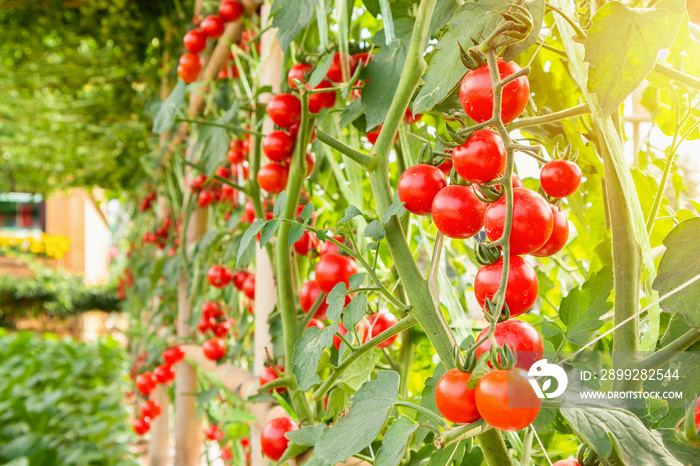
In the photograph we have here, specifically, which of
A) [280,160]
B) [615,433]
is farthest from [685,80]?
[280,160]

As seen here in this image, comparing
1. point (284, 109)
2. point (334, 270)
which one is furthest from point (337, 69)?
point (334, 270)

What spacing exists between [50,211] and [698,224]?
1219 centimetres

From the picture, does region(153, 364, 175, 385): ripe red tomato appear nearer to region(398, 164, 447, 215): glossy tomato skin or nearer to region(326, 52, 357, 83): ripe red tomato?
region(326, 52, 357, 83): ripe red tomato

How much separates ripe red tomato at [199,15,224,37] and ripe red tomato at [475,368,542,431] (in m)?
1.00

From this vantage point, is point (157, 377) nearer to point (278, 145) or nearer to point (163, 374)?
point (163, 374)

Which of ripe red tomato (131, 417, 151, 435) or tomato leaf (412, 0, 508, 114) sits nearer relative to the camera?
tomato leaf (412, 0, 508, 114)

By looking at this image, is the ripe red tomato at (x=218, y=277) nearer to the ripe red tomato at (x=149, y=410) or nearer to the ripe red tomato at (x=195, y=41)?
the ripe red tomato at (x=195, y=41)

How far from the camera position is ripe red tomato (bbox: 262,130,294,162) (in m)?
0.58

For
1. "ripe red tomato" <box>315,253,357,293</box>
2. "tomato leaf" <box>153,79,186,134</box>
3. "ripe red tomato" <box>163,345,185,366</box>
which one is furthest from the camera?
"ripe red tomato" <box>163,345,185,366</box>

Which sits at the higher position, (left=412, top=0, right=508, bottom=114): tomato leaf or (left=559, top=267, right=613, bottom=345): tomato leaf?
(left=412, top=0, right=508, bottom=114): tomato leaf

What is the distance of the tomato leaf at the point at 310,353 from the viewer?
0.35m

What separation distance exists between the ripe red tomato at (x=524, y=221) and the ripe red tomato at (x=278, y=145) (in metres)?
0.37

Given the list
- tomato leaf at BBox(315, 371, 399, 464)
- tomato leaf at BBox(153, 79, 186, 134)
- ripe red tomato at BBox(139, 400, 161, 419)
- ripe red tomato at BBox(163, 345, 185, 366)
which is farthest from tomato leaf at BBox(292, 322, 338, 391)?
ripe red tomato at BBox(139, 400, 161, 419)

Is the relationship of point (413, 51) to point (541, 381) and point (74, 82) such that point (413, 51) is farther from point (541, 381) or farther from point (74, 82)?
point (74, 82)
